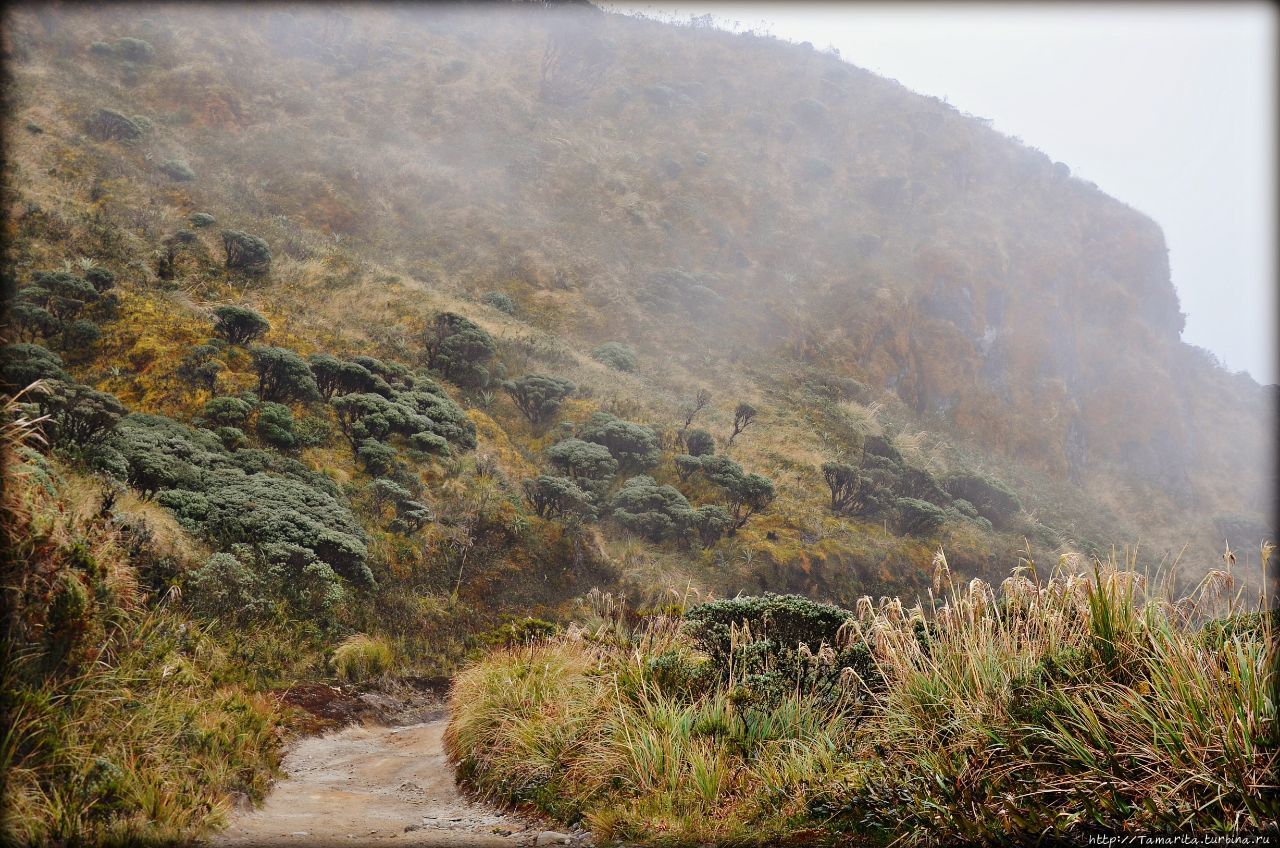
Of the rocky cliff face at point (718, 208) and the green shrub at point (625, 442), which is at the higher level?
the rocky cliff face at point (718, 208)

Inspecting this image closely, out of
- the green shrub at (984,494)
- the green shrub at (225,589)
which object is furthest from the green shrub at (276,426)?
the green shrub at (984,494)

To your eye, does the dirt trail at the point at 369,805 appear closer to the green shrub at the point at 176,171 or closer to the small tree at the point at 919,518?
the small tree at the point at 919,518

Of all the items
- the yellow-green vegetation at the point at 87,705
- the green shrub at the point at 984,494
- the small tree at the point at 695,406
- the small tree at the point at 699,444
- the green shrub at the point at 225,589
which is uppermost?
the yellow-green vegetation at the point at 87,705

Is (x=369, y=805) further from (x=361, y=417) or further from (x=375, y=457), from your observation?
(x=361, y=417)

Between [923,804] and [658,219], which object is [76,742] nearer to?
[923,804]

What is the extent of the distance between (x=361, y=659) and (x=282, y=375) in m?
9.46

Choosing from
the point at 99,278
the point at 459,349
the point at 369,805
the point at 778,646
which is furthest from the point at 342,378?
the point at 778,646

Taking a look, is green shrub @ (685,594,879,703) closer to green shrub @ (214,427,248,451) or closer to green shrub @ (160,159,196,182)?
green shrub @ (214,427,248,451)

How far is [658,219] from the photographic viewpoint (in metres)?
43.6

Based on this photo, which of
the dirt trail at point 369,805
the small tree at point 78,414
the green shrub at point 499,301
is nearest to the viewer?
the dirt trail at point 369,805

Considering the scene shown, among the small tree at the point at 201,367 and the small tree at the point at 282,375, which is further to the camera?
the small tree at the point at 282,375

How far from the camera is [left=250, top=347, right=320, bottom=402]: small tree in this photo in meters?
17.4

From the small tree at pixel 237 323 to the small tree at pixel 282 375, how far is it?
1404 millimetres

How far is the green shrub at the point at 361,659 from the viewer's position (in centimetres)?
1086
